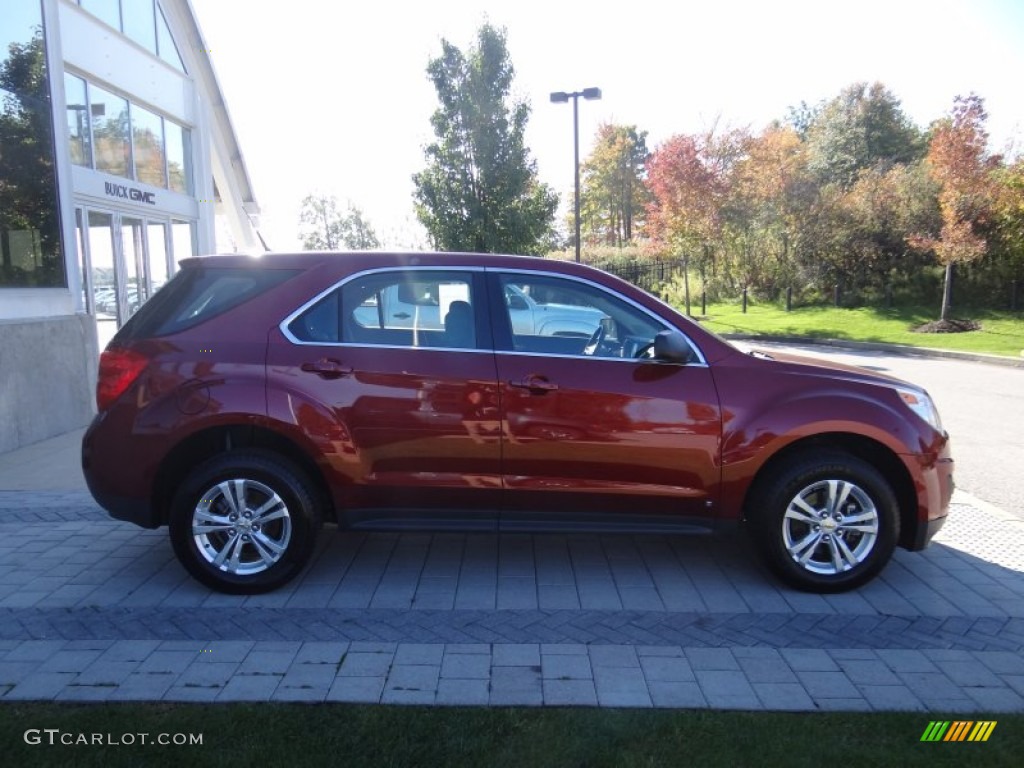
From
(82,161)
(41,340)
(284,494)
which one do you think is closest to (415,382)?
(284,494)

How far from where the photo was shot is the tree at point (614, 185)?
5112cm

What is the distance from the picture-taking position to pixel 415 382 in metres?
4.11

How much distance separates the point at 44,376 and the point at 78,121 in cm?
419

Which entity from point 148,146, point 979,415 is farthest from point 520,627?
point 148,146

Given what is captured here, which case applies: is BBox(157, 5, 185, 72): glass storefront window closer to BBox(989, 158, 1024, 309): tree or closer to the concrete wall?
the concrete wall

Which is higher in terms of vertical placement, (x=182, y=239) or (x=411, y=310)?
(x=182, y=239)

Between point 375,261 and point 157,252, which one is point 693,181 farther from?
point 375,261

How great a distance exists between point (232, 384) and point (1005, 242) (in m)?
26.4

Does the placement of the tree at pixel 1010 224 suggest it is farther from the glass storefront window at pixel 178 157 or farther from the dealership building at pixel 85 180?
the dealership building at pixel 85 180

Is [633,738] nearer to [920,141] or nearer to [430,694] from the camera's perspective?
[430,694]

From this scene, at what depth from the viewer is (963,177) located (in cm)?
2053

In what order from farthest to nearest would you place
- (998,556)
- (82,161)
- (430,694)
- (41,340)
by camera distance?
(82,161) → (41,340) → (998,556) → (430,694)

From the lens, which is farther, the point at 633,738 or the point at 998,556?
the point at 998,556
